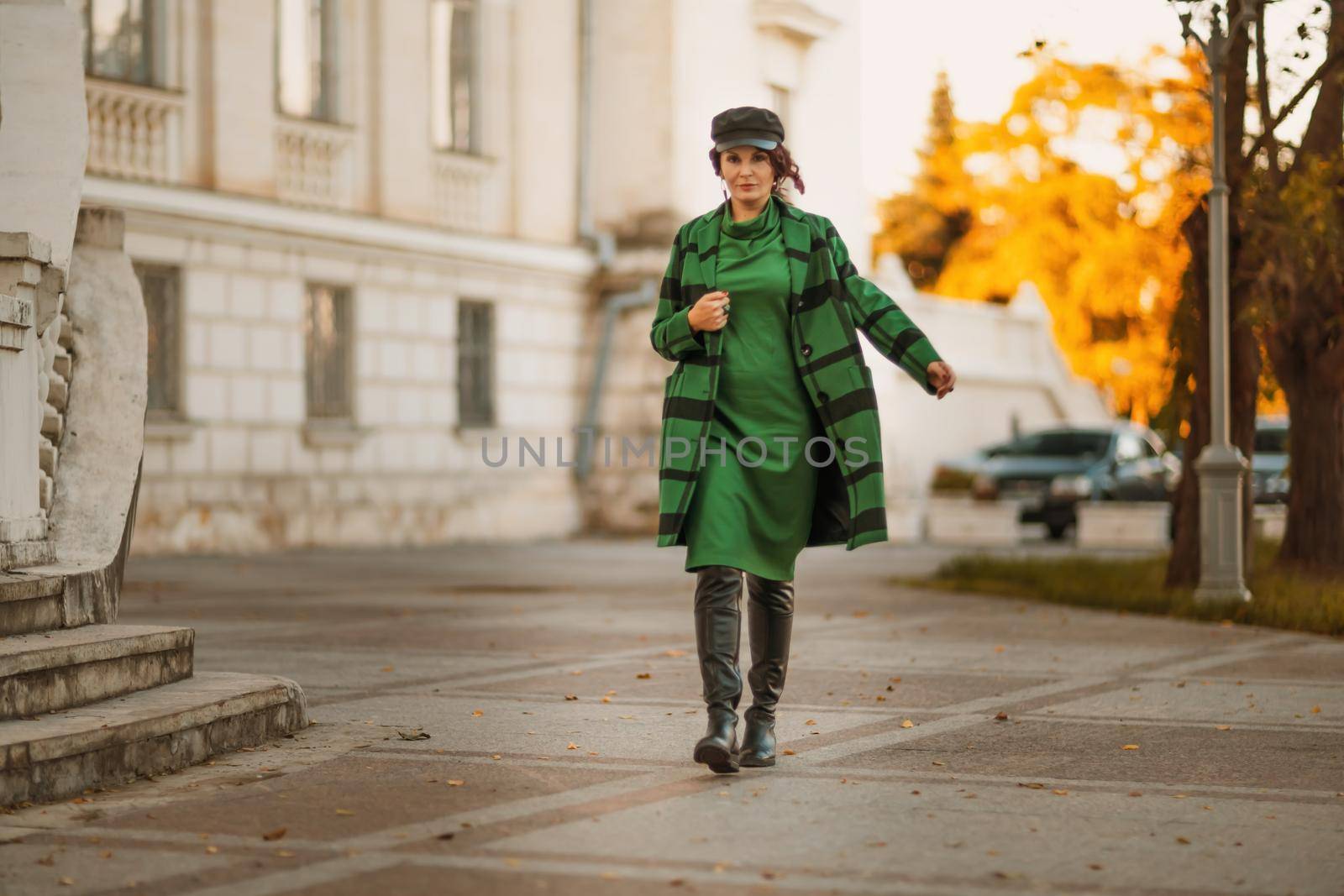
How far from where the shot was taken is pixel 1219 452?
14.4 meters

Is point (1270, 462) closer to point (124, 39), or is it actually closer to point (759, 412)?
point (124, 39)

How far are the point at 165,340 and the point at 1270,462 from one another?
50.0ft

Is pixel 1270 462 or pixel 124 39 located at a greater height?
pixel 124 39

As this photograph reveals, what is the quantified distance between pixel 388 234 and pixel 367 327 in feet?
3.79

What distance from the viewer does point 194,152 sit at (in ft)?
74.0

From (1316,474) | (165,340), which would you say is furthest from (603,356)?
(1316,474)

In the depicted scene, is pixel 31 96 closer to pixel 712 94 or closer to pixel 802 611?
pixel 802 611

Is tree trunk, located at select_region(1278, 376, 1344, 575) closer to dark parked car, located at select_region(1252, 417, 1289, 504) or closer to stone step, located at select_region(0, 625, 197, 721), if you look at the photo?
stone step, located at select_region(0, 625, 197, 721)

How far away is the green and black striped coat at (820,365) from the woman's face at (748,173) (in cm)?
11

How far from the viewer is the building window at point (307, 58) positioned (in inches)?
958

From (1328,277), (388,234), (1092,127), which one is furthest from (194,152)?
(1092,127)

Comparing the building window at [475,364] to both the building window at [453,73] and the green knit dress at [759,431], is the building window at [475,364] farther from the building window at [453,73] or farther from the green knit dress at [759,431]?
the green knit dress at [759,431]

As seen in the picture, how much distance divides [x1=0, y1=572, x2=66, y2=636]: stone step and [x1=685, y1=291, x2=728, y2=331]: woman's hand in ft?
7.78

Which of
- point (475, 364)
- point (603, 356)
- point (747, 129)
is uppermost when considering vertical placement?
point (603, 356)
